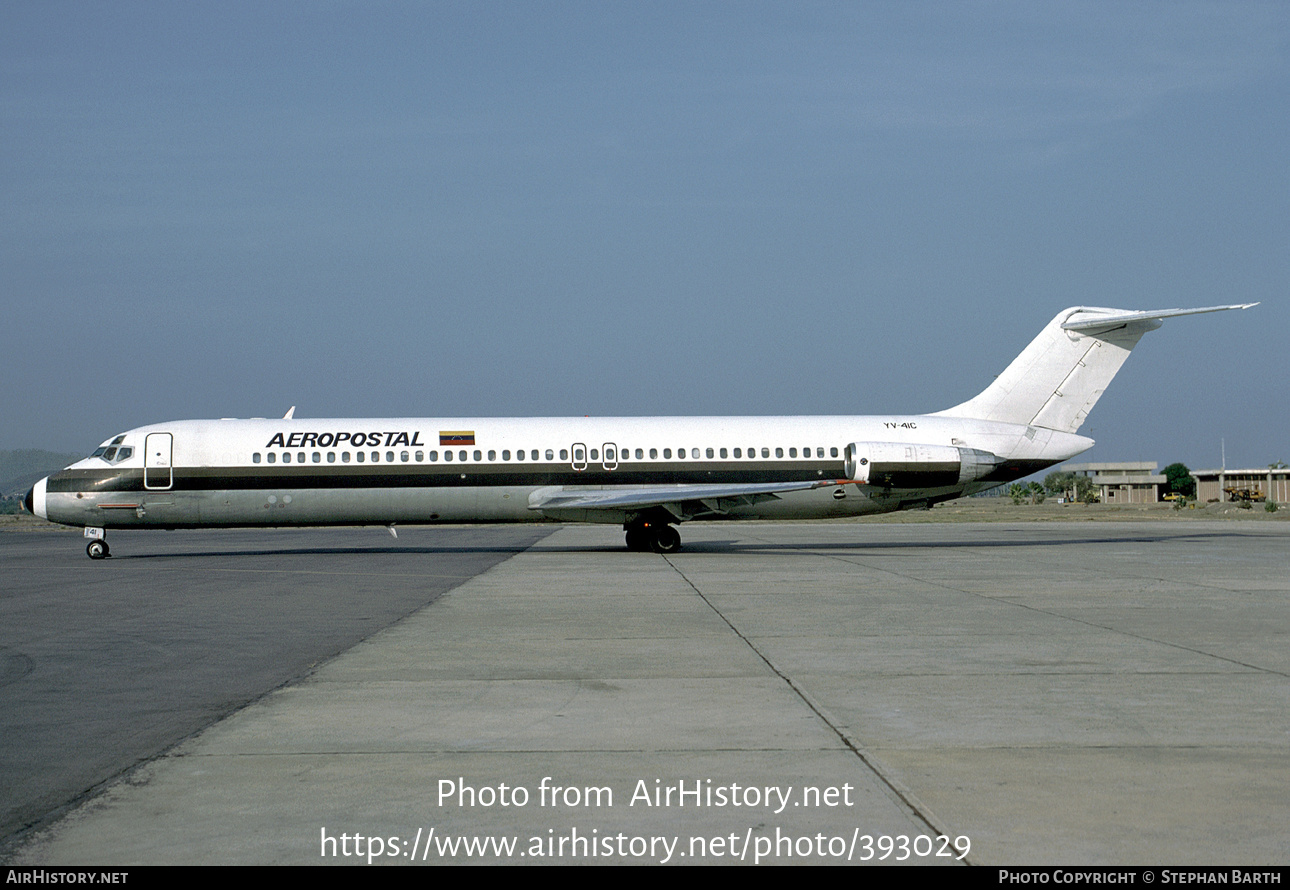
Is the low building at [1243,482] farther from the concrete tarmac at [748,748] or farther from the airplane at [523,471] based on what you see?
the concrete tarmac at [748,748]

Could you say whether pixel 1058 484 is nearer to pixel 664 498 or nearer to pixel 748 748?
pixel 664 498

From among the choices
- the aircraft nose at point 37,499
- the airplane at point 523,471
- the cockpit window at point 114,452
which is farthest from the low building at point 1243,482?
the aircraft nose at point 37,499

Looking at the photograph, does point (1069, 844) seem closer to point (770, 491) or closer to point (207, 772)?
point (207, 772)

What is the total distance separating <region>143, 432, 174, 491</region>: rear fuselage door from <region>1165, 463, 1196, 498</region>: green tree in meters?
141

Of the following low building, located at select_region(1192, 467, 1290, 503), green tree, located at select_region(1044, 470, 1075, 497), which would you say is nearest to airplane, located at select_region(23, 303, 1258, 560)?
low building, located at select_region(1192, 467, 1290, 503)

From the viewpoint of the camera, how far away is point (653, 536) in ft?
86.4

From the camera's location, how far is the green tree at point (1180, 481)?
158975 mm

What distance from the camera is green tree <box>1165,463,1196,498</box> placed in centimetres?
15898

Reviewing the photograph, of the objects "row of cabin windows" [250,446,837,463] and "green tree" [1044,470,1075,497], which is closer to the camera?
"row of cabin windows" [250,446,837,463]

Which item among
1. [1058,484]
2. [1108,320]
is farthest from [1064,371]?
[1058,484]

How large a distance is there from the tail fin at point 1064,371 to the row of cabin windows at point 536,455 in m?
4.88

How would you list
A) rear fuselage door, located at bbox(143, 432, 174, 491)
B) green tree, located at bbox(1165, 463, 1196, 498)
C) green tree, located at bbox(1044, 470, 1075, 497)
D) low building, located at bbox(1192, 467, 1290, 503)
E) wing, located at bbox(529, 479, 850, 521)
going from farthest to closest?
green tree, located at bbox(1044, 470, 1075, 497)
green tree, located at bbox(1165, 463, 1196, 498)
low building, located at bbox(1192, 467, 1290, 503)
rear fuselage door, located at bbox(143, 432, 174, 491)
wing, located at bbox(529, 479, 850, 521)

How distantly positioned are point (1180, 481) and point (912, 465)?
561ft

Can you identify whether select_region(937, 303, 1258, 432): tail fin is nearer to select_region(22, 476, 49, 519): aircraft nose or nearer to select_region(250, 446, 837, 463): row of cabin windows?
select_region(250, 446, 837, 463): row of cabin windows
